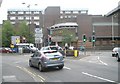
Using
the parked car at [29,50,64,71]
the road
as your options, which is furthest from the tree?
the parked car at [29,50,64,71]

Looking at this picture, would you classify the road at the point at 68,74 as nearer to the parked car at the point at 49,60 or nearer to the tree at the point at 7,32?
the parked car at the point at 49,60

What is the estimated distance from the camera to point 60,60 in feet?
67.4

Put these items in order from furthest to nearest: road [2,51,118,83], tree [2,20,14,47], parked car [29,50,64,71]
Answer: tree [2,20,14,47] → parked car [29,50,64,71] → road [2,51,118,83]

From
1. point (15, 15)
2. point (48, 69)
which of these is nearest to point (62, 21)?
point (15, 15)

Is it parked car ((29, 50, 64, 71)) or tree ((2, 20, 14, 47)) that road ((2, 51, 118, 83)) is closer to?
parked car ((29, 50, 64, 71))

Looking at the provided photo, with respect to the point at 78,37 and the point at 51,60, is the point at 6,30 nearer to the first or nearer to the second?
the point at 78,37

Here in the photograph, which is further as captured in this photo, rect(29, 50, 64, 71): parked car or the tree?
the tree

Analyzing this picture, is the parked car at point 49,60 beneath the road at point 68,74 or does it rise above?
above

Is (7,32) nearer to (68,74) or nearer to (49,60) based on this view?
(49,60)

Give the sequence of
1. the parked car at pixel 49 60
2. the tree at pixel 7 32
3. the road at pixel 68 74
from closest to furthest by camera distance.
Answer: the road at pixel 68 74
the parked car at pixel 49 60
the tree at pixel 7 32

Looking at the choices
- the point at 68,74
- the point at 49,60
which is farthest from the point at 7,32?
the point at 68,74

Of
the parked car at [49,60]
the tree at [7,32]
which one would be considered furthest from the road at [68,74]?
the tree at [7,32]

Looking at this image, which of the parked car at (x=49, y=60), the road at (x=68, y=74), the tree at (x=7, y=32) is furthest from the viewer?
the tree at (x=7, y=32)

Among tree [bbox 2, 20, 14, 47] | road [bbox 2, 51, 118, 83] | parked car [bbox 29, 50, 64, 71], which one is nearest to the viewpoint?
road [bbox 2, 51, 118, 83]
